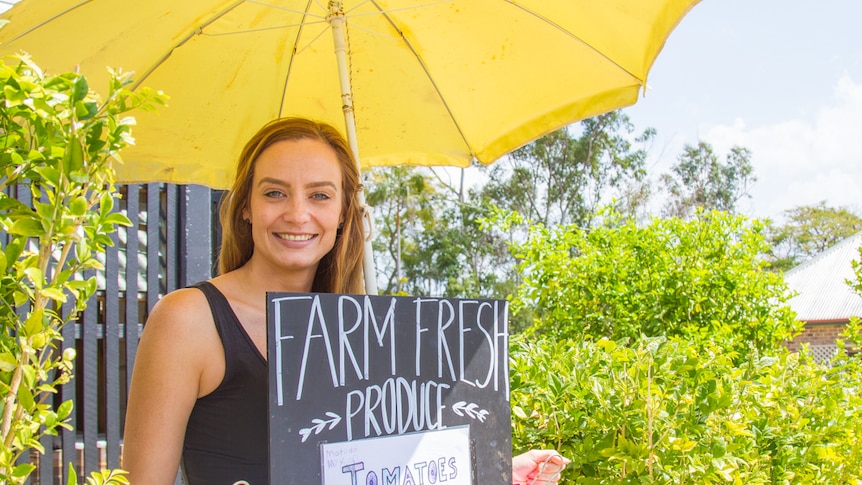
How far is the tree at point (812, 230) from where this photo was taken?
41.2 metres

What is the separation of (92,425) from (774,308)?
3.88 meters

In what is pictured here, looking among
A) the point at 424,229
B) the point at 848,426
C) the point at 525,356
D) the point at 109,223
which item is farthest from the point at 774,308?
the point at 424,229

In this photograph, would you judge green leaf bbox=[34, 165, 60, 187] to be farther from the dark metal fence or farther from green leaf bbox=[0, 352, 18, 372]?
the dark metal fence

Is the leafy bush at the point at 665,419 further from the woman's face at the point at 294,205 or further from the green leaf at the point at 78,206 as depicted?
the green leaf at the point at 78,206

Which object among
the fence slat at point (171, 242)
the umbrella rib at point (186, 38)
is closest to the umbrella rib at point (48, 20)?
the umbrella rib at point (186, 38)

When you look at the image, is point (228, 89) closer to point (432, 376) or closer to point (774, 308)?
point (432, 376)

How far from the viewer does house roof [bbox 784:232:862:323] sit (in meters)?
23.7

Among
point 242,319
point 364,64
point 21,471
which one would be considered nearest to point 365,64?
point 364,64

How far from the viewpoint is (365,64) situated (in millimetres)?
2439

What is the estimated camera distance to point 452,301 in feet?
5.20

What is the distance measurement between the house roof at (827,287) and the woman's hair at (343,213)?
23.4 meters

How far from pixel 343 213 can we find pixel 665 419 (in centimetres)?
97

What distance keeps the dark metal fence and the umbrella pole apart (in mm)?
1988

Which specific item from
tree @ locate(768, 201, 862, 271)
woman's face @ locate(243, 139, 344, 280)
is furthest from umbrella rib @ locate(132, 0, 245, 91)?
tree @ locate(768, 201, 862, 271)
